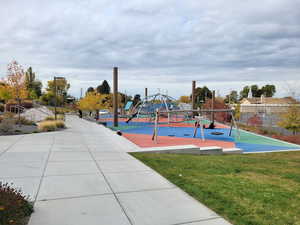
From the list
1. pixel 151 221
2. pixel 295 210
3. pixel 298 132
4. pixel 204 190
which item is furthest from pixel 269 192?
pixel 298 132

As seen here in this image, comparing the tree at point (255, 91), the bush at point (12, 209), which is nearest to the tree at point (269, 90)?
the tree at point (255, 91)

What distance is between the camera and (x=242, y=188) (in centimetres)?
466

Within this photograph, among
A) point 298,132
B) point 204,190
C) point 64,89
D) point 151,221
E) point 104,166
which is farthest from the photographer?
point 64,89

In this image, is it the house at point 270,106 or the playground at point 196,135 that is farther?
the house at point 270,106

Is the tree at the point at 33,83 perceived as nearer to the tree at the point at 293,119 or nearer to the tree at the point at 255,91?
the tree at the point at 293,119

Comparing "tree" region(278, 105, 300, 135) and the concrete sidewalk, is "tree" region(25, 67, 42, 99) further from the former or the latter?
the concrete sidewalk

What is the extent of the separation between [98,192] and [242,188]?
3099 millimetres

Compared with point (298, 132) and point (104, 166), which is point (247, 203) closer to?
point (104, 166)

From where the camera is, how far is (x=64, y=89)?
6147cm

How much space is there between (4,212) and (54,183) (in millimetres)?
1859

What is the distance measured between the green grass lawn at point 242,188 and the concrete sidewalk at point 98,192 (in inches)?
11.9

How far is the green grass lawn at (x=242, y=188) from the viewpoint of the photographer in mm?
3520

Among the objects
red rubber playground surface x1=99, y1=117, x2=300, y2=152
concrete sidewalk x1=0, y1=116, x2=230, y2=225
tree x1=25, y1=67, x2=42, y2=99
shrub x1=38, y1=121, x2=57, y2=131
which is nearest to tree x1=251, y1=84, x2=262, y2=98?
tree x1=25, y1=67, x2=42, y2=99

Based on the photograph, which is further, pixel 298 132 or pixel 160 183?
pixel 298 132
